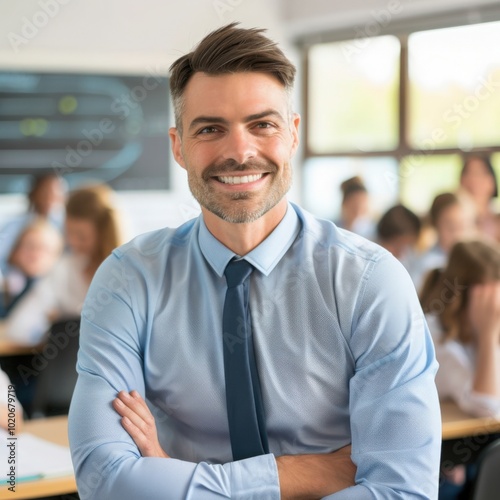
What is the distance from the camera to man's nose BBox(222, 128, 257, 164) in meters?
1.62

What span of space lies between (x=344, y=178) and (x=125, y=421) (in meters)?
4.95

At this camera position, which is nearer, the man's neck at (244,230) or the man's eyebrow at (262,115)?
the man's eyebrow at (262,115)

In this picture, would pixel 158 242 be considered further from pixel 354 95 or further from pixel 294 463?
pixel 354 95

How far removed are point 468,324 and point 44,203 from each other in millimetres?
3413

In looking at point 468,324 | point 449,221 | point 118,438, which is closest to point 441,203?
point 449,221

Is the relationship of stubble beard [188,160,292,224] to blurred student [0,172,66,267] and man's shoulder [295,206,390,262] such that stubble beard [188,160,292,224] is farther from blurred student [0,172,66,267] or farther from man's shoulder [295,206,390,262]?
blurred student [0,172,66,267]

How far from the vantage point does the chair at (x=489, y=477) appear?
1844 millimetres

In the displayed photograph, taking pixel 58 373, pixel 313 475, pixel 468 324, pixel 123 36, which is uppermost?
pixel 123 36

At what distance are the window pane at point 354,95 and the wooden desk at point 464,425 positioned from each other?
3.31 m

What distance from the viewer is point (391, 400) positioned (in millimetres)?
1565

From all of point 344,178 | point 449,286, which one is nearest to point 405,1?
point 344,178

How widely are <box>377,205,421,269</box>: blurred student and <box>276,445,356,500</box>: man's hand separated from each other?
3154 mm

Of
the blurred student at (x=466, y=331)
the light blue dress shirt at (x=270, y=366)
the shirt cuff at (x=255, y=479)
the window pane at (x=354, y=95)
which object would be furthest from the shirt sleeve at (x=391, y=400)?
the window pane at (x=354, y=95)

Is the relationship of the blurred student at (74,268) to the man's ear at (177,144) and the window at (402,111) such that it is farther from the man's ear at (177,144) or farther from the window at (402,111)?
the window at (402,111)
